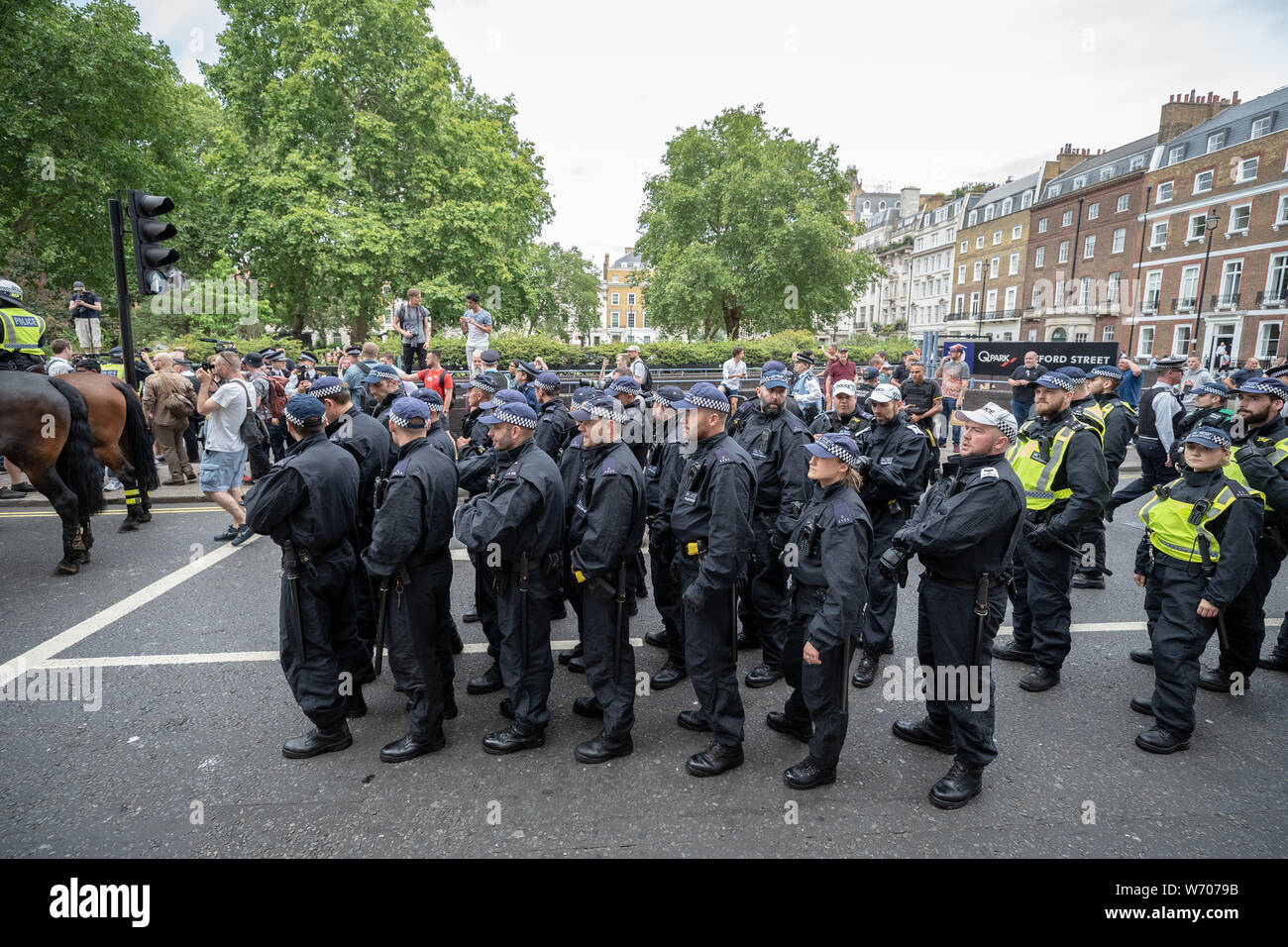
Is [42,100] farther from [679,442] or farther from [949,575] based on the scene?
[949,575]

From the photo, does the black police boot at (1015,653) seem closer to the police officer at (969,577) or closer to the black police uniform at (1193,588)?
the black police uniform at (1193,588)

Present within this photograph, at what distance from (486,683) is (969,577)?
10.8 ft

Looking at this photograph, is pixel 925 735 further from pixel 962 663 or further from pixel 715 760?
pixel 715 760

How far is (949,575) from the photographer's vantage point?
11.7 feet

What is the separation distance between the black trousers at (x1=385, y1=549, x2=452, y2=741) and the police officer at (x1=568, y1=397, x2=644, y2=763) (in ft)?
2.91

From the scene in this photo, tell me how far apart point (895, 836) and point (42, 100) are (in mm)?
25537

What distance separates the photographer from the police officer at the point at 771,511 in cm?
478

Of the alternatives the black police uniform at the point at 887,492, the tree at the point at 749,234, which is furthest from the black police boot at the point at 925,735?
the tree at the point at 749,234

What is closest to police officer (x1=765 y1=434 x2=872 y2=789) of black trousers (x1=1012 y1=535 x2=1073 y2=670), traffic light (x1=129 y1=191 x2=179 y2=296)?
black trousers (x1=1012 y1=535 x2=1073 y2=670)

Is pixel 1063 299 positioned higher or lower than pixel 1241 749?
higher

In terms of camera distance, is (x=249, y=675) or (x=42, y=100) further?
(x=42, y=100)

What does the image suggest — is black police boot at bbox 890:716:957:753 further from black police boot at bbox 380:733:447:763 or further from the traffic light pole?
the traffic light pole

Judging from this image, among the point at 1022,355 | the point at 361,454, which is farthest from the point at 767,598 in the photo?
the point at 1022,355
